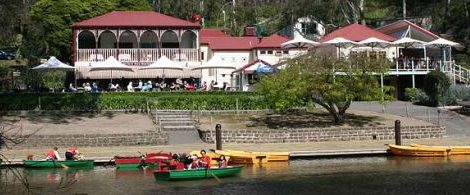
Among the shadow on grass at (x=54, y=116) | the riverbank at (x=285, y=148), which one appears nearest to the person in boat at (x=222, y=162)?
the riverbank at (x=285, y=148)

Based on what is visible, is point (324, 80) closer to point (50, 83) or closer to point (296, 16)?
point (50, 83)

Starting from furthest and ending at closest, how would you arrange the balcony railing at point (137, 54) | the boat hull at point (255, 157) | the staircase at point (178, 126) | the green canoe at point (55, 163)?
the balcony railing at point (137, 54)
the staircase at point (178, 126)
the boat hull at point (255, 157)
the green canoe at point (55, 163)

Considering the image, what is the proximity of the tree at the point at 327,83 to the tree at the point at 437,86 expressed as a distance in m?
8.43

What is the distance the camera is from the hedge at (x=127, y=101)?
44.3 metres

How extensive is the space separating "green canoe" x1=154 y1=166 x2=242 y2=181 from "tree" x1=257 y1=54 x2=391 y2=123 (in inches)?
539

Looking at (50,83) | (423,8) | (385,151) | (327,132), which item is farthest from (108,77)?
(423,8)

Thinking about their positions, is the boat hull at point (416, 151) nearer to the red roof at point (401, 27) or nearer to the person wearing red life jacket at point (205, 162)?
the person wearing red life jacket at point (205, 162)

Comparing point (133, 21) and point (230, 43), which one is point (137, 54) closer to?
point (133, 21)

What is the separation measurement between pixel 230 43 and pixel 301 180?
42.2 m

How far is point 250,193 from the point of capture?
77.5 feet

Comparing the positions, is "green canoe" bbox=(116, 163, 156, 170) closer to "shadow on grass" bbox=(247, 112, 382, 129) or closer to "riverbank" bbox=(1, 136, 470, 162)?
"riverbank" bbox=(1, 136, 470, 162)

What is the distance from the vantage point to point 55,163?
30141 millimetres

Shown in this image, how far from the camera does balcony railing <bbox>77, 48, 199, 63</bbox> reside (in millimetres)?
56125

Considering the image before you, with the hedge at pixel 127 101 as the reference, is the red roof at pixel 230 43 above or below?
above
